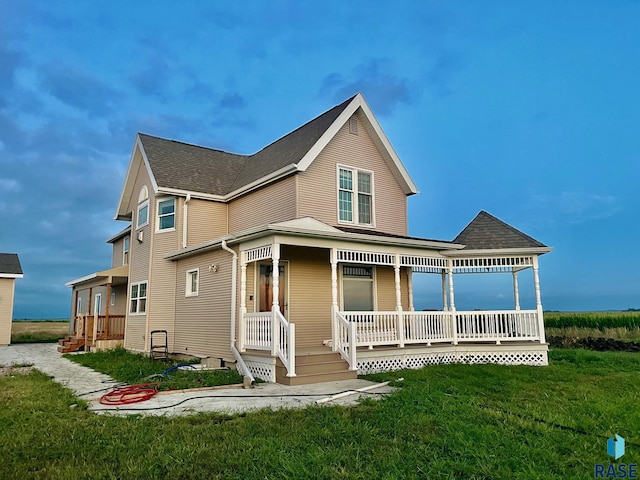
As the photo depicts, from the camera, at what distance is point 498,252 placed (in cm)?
1305

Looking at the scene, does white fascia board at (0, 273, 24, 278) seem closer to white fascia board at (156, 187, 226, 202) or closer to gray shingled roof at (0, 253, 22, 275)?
gray shingled roof at (0, 253, 22, 275)

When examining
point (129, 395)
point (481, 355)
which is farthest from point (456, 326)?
point (129, 395)

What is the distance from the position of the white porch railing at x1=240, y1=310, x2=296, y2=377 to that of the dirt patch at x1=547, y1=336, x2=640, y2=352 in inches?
594

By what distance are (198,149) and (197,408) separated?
1329cm

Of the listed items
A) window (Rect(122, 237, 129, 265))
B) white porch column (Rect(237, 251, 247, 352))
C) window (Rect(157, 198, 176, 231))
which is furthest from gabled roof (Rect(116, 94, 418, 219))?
white porch column (Rect(237, 251, 247, 352))

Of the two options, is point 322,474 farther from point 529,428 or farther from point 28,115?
point 28,115

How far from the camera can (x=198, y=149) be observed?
18250 mm

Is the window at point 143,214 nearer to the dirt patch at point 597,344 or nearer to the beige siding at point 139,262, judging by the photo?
the beige siding at point 139,262

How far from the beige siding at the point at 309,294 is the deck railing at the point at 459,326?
1.09 m

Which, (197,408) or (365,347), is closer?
(197,408)

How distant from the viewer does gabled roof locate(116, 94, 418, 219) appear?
1388cm

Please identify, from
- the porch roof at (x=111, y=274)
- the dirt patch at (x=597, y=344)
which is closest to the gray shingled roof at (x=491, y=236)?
the dirt patch at (x=597, y=344)

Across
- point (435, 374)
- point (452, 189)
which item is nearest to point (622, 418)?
point (435, 374)

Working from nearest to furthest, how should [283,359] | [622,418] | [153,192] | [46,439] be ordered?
[46,439]
[622,418]
[283,359]
[153,192]
